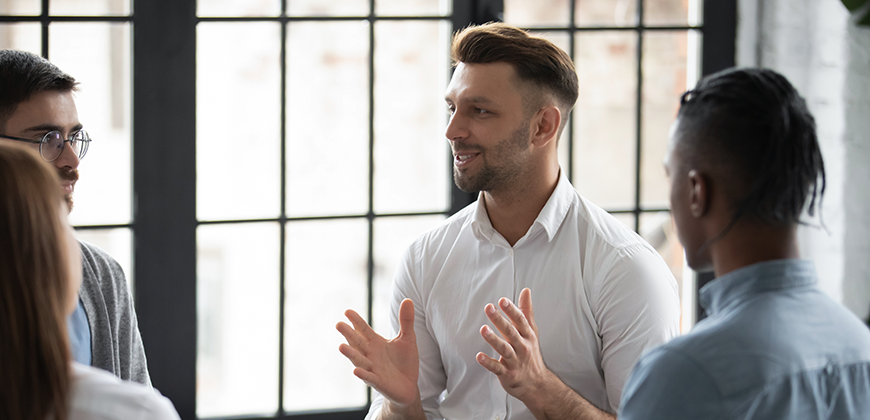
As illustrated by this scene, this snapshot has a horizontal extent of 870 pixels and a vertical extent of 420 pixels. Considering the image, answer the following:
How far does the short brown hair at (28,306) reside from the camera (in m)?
0.79

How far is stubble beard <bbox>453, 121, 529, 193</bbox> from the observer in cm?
181

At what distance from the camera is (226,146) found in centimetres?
221

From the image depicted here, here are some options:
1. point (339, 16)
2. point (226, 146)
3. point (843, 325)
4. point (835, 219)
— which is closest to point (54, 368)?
point (843, 325)

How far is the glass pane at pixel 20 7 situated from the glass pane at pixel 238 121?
416 millimetres

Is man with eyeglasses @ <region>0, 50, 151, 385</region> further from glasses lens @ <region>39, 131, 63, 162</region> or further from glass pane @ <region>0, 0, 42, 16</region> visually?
glass pane @ <region>0, 0, 42, 16</region>

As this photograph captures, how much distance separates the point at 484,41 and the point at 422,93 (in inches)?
21.3

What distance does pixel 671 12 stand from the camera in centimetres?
255

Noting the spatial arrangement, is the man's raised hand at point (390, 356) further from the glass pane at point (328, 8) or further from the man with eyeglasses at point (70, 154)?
the glass pane at point (328, 8)

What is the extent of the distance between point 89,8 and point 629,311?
5.29 feet

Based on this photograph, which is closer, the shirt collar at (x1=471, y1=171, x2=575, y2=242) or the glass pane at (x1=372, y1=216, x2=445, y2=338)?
the shirt collar at (x1=471, y1=171, x2=575, y2=242)

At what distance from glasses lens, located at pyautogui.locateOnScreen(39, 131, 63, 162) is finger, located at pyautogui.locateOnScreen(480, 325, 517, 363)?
906mm

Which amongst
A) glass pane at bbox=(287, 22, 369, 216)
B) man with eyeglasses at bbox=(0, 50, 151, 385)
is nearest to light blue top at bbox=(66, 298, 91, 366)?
man with eyeglasses at bbox=(0, 50, 151, 385)

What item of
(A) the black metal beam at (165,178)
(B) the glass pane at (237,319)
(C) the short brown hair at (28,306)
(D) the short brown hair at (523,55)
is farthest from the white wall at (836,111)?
(C) the short brown hair at (28,306)

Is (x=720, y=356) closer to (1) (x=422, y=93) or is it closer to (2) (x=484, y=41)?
(2) (x=484, y=41)
